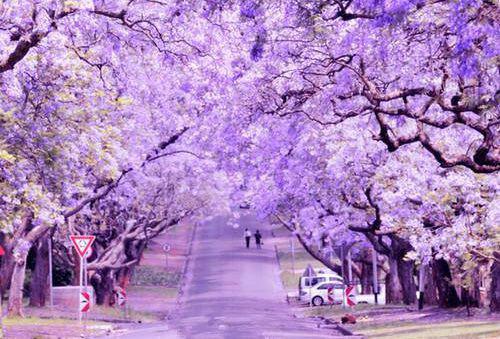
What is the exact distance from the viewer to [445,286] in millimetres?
37875

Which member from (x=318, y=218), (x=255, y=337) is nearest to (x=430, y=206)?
(x=255, y=337)

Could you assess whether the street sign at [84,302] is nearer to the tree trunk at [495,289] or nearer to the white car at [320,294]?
the tree trunk at [495,289]

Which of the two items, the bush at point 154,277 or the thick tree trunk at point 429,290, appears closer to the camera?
the thick tree trunk at point 429,290

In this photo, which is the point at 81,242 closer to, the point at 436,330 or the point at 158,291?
the point at 436,330

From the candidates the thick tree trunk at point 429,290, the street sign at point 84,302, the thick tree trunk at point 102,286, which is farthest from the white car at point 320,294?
the street sign at point 84,302

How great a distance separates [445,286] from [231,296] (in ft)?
64.1

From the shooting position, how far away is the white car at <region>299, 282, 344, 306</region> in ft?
173

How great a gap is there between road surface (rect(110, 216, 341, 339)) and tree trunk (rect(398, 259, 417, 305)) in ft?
14.7

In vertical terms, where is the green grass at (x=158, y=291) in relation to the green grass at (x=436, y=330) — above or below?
above

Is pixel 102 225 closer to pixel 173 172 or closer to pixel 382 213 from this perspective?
pixel 173 172

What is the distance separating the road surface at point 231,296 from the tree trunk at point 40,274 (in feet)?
16.5

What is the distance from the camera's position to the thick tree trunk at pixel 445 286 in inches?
1478

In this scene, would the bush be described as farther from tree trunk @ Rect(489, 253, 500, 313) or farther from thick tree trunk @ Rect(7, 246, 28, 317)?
tree trunk @ Rect(489, 253, 500, 313)

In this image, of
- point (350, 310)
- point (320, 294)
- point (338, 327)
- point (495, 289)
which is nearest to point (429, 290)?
point (350, 310)
